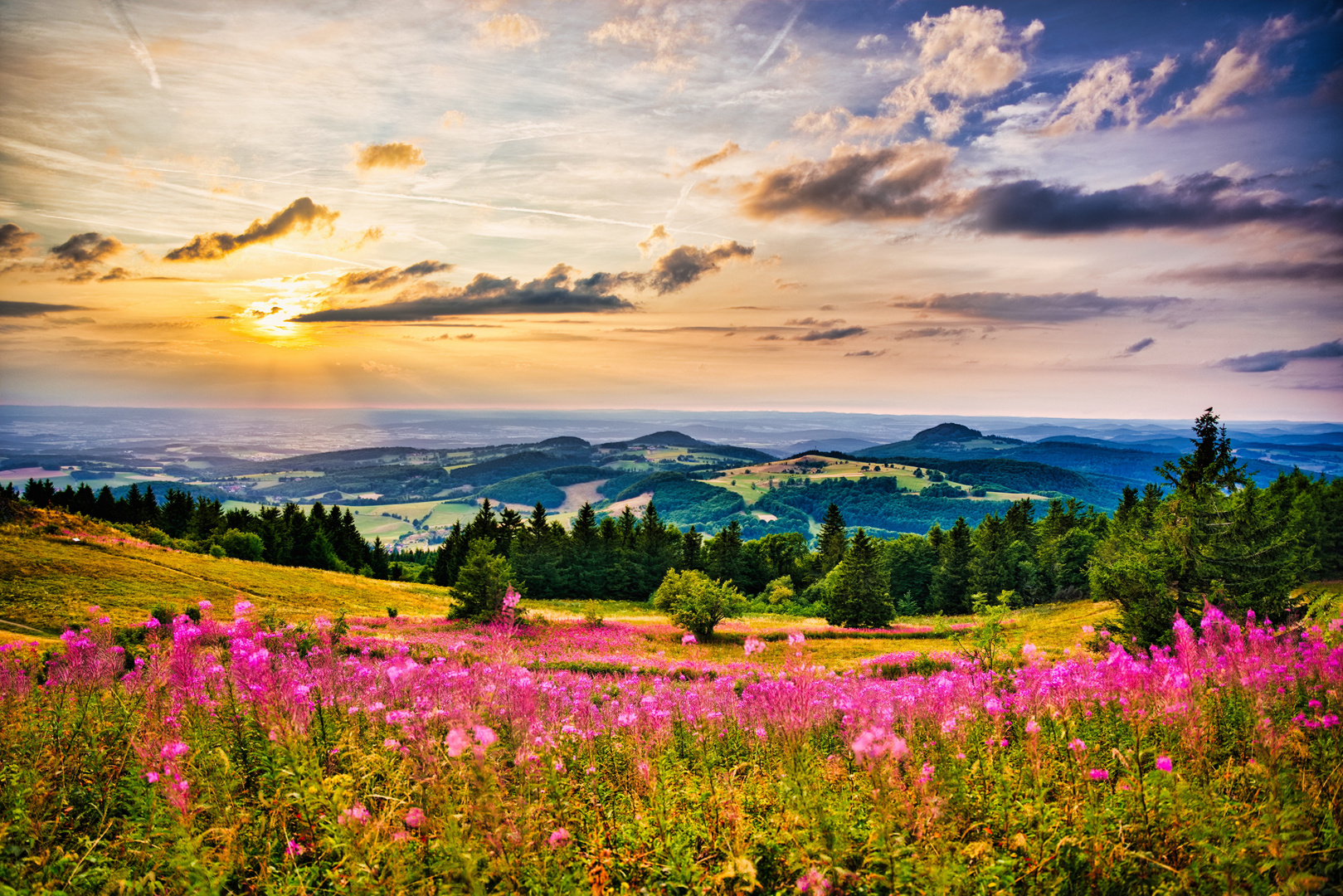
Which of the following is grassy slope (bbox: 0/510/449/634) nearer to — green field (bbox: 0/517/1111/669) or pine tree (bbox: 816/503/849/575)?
green field (bbox: 0/517/1111/669)

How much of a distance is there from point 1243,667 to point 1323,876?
8.84 feet

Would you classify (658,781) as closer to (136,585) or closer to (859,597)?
(136,585)

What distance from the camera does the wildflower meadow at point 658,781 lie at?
11.5 feet

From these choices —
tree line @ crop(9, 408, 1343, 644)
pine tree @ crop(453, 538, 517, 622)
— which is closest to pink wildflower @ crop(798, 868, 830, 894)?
tree line @ crop(9, 408, 1343, 644)

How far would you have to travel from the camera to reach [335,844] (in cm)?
346

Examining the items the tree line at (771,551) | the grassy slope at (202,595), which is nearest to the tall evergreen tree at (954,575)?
the tree line at (771,551)

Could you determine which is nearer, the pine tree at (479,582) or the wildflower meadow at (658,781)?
the wildflower meadow at (658,781)

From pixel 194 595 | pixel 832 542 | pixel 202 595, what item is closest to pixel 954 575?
pixel 832 542

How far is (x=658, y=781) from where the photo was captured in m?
4.80

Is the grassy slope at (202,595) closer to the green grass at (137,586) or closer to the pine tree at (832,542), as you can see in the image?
the green grass at (137,586)

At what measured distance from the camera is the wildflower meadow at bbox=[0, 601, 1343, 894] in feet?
11.5

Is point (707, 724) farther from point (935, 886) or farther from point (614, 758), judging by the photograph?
point (935, 886)

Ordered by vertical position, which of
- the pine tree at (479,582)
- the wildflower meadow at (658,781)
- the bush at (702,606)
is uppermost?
the wildflower meadow at (658,781)

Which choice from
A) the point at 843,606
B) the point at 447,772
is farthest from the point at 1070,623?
the point at 447,772
